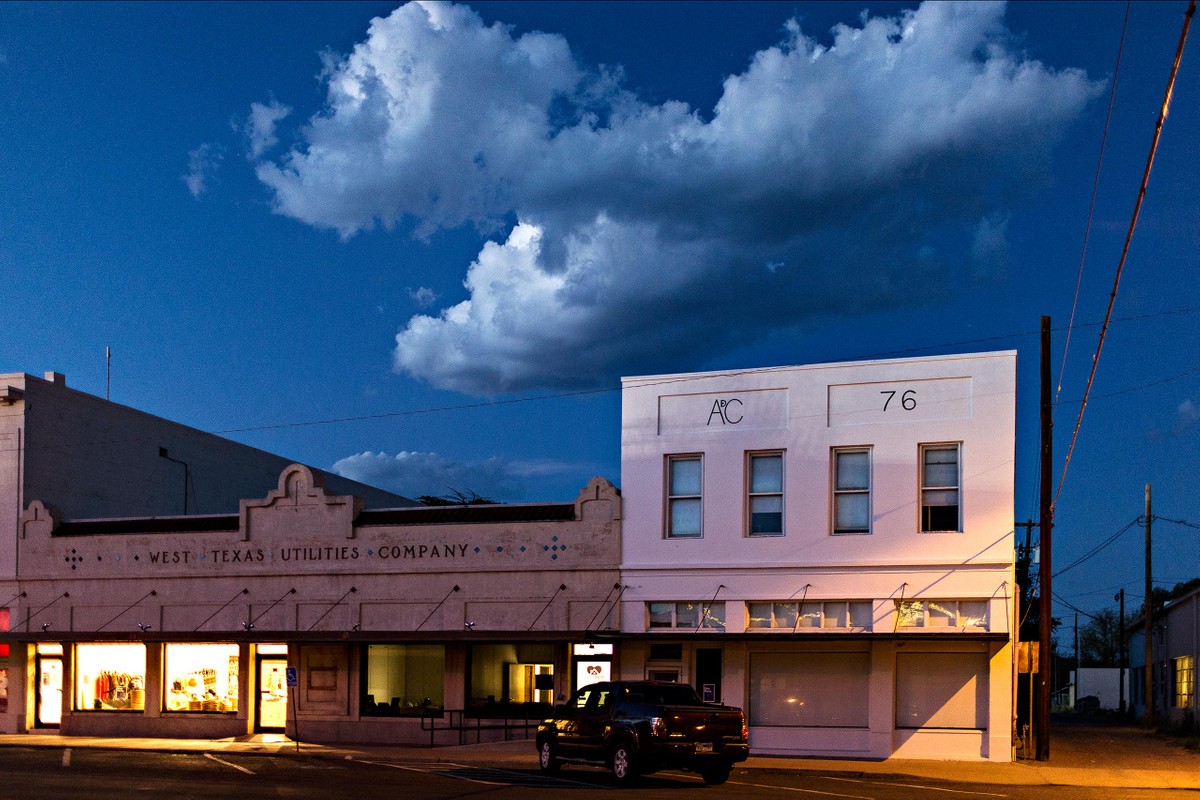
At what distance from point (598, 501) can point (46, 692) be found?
57.0 feet

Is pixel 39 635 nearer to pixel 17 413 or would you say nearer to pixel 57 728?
pixel 57 728

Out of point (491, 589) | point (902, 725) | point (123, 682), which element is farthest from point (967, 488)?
point (123, 682)

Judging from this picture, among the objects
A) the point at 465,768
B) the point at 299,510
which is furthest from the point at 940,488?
→ the point at 299,510

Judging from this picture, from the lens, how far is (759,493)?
29.3m

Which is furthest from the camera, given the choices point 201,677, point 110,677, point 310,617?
point 110,677

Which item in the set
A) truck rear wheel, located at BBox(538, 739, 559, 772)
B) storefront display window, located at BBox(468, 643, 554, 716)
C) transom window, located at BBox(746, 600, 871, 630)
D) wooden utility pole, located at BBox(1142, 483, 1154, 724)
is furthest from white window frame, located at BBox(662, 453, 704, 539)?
wooden utility pole, located at BBox(1142, 483, 1154, 724)

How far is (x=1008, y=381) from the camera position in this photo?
1070 inches

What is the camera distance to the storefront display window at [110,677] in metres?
34.6

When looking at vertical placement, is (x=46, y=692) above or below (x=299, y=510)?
below

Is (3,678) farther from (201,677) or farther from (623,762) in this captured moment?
(623,762)

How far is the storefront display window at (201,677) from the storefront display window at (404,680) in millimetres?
4032

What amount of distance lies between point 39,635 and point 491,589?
488 inches

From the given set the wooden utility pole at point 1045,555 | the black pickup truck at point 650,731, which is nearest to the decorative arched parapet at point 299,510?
the black pickup truck at point 650,731

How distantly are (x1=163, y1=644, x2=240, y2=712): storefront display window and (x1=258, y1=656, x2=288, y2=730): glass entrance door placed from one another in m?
0.70
